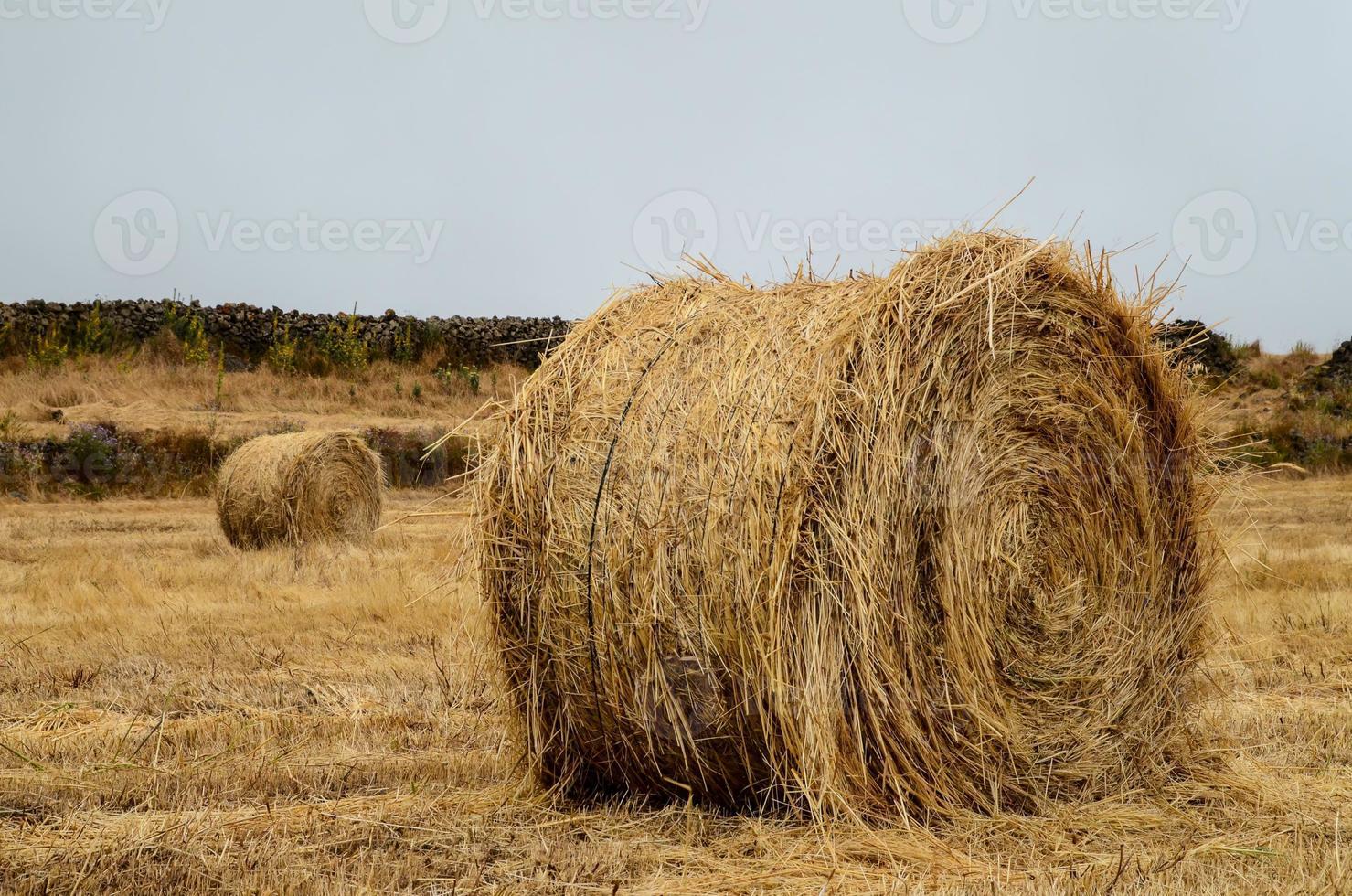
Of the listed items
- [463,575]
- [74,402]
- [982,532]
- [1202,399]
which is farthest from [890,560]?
[74,402]

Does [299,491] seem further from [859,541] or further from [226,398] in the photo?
[226,398]

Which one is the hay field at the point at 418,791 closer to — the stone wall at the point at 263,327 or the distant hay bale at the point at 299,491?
the distant hay bale at the point at 299,491

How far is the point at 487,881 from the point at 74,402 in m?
21.7

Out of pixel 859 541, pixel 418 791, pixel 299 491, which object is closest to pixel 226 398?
pixel 299 491

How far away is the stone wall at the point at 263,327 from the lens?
86.4 ft

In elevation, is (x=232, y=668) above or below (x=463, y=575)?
below

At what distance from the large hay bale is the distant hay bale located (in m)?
8.24

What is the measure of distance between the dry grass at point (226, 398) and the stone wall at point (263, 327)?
1116 mm

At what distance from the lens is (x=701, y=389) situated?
4203mm

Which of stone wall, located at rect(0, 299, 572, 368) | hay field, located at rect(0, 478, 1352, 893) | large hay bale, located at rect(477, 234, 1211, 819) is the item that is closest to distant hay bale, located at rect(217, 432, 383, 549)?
hay field, located at rect(0, 478, 1352, 893)

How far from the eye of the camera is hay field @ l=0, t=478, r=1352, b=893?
11.4 feet

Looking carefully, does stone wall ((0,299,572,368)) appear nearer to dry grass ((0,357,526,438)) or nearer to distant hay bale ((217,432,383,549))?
dry grass ((0,357,526,438))

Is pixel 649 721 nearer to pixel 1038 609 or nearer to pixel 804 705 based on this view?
pixel 804 705

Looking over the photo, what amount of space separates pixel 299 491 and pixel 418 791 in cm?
843
